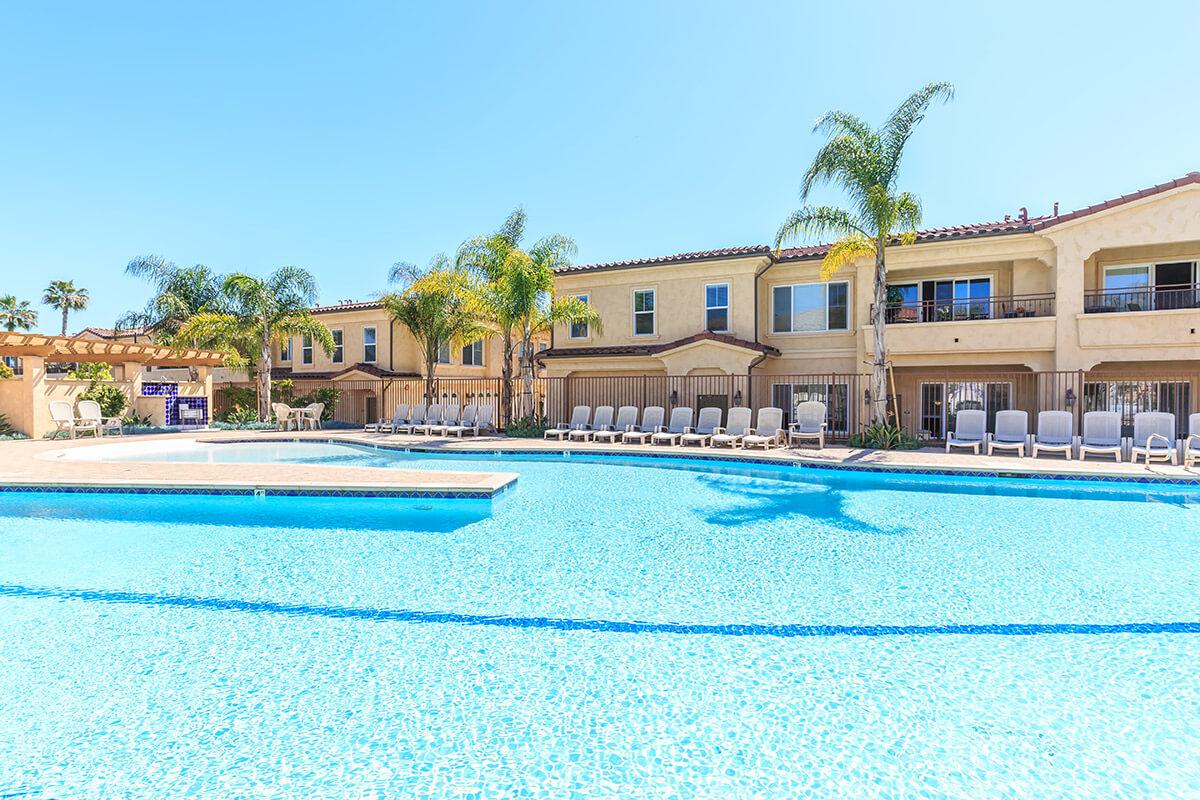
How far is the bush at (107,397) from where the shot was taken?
20.9m

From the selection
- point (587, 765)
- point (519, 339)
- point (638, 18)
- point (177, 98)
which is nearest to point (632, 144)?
point (638, 18)

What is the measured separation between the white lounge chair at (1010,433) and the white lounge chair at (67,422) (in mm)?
27145

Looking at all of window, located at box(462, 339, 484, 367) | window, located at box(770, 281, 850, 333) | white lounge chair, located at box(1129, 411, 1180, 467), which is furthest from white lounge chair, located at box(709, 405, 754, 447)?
window, located at box(462, 339, 484, 367)

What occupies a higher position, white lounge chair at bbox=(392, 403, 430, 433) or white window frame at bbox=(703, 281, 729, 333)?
white window frame at bbox=(703, 281, 729, 333)

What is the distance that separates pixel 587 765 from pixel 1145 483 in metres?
12.8

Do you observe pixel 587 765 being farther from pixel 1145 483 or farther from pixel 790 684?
pixel 1145 483

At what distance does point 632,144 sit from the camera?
62.8ft

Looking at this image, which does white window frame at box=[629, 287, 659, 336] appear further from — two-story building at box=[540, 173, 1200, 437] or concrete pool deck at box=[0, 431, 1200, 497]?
concrete pool deck at box=[0, 431, 1200, 497]

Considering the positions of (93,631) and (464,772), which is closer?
(464,772)

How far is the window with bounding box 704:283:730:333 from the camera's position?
1997cm

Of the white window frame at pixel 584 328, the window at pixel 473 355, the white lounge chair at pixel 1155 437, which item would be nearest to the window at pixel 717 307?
the white window frame at pixel 584 328

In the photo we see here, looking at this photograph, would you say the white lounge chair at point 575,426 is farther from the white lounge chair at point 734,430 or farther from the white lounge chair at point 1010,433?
the white lounge chair at point 1010,433

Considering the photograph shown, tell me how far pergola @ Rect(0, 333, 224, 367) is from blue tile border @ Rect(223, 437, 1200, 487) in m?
5.92

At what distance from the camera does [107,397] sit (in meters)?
21.3
